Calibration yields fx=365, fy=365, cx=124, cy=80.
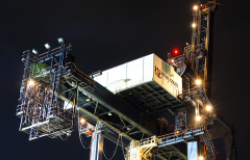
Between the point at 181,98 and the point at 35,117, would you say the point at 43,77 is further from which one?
the point at 181,98

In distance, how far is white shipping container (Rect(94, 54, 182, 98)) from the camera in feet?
138

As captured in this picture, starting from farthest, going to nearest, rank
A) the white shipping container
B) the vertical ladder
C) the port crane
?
1. the vertical ladder
2. the white shipping container
3. the port crane

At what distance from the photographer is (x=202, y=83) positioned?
51.3 m

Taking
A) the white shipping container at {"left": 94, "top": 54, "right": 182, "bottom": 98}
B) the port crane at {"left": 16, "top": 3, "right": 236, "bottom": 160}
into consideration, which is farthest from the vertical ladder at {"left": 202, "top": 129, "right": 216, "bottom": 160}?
the white shipping container at {"left": 94, "top": 54, "right": 182, "bottom": 98}

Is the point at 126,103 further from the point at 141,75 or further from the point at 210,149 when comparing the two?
the point at 210,149

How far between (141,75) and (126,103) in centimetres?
384

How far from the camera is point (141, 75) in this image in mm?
42219

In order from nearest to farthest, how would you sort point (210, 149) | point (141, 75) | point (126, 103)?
point (141, 75), point (126, 103), point (210, 149)

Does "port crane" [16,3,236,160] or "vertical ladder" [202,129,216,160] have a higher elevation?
"port crane" [16,3,236,160]

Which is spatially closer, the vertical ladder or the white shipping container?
the white shipping container

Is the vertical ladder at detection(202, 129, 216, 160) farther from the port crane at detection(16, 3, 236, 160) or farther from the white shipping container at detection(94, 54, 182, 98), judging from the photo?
the white shipping container at detection(94, 54, 182, 98)

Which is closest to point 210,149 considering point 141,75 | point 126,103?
point 126,103

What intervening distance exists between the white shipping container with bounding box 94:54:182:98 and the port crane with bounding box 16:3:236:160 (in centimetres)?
12

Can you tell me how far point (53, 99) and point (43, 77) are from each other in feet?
8.90
